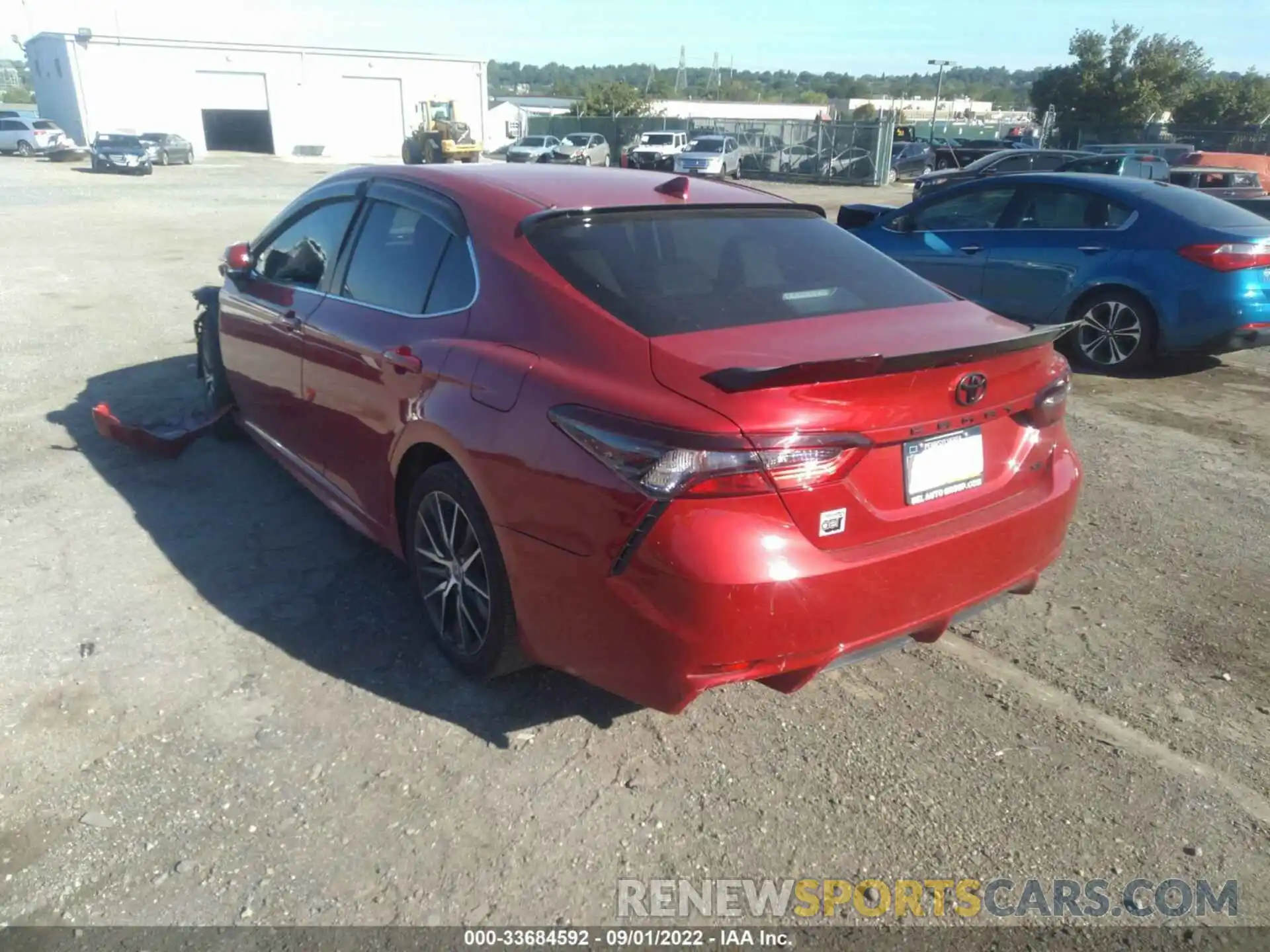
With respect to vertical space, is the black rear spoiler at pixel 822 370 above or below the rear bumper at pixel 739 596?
above

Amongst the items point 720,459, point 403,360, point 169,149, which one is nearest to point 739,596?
point 720,459

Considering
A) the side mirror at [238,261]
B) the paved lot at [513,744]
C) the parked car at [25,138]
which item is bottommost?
the parked car at [25,138]

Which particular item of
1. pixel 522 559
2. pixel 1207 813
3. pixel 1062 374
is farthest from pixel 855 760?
pixel 1062 374

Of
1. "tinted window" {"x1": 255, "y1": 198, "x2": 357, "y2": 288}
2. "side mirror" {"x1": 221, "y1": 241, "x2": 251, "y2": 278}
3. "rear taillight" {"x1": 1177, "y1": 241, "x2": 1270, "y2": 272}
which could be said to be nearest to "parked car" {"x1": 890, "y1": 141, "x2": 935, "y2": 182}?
"rear taillight" {"x1": 1177, "y1": 241, "x2": 1270, "y2": 272}

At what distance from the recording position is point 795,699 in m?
3.36

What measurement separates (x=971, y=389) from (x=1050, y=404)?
499 millimetres

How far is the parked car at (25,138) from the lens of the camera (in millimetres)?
43281

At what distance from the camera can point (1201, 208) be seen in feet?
24.6

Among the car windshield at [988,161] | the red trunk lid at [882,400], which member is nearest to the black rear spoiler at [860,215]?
the red trunk lid at [882,400]

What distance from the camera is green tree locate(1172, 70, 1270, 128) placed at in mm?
43031

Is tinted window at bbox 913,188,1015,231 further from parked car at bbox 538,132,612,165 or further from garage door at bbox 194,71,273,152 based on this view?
garage door at bbox 194,71,273,152

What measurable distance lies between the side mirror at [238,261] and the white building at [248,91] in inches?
2055

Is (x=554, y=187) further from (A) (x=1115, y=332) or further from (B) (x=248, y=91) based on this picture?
(B) (x=248, y=91)

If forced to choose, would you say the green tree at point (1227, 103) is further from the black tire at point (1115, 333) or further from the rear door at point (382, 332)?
the rear door at point (382, 332)
